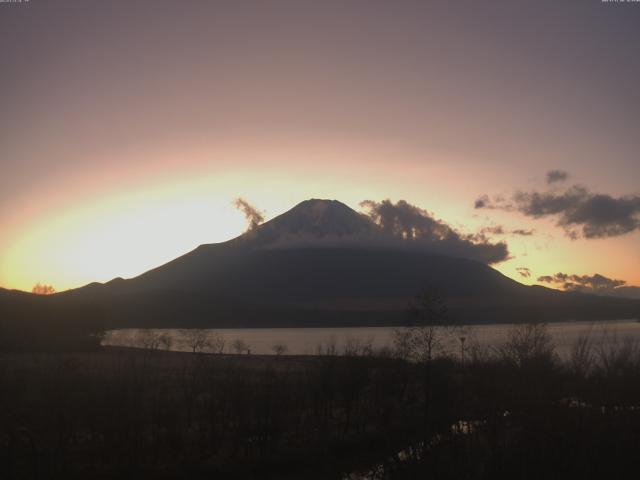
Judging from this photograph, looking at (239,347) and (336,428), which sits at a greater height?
(239,347)

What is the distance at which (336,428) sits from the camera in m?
32.8

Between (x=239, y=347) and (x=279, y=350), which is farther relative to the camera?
(x=239, y=347)

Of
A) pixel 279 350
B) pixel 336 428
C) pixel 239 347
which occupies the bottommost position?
pixel 336 428

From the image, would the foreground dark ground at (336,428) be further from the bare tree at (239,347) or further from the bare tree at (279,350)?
the bare tree at (239,347)

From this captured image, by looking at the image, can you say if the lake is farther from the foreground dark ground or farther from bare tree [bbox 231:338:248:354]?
the foreground dark ground

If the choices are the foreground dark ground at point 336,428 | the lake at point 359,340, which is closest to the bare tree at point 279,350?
the lake at point 359,340

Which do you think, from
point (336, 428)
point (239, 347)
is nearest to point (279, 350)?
Result: point (239, 347)

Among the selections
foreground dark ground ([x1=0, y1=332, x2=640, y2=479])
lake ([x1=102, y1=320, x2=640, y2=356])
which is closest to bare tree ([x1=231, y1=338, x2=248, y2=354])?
lake ([x1=102, y1=320, x2=640, y2=356])

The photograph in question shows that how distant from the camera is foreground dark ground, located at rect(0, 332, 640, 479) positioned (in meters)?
17.0

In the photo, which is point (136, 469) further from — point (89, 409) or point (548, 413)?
point (548, 413)

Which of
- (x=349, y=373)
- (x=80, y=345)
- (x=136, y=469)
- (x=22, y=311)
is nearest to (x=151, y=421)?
(x=136, y=469)

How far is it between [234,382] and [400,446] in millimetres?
10042

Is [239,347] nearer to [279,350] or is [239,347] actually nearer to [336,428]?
[279,350]

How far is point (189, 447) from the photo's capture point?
91.8 ft
